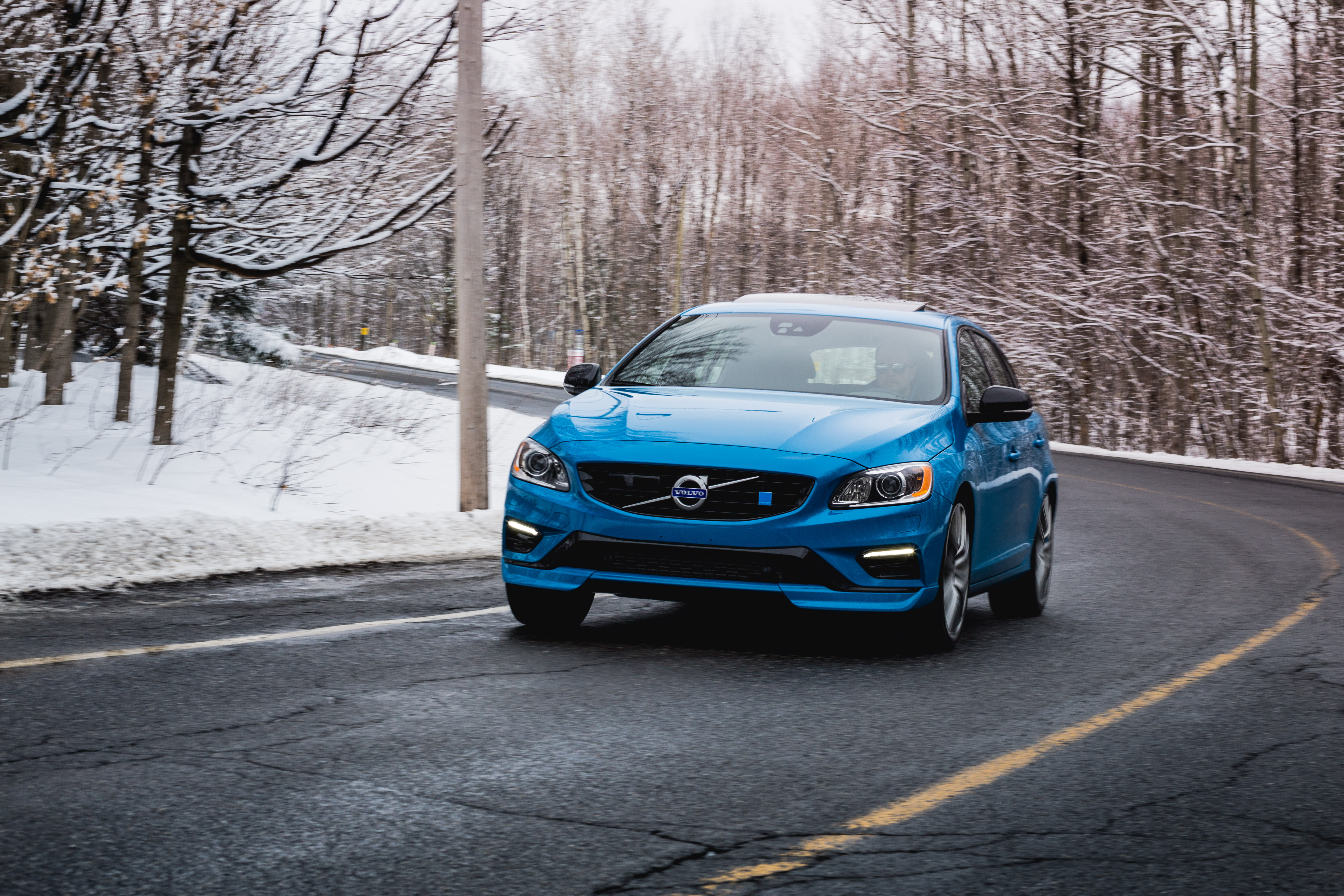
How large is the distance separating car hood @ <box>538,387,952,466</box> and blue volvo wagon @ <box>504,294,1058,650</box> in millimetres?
13

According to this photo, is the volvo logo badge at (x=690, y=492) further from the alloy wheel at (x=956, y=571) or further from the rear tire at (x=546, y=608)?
the alloy wheel at (x=956, y=571)

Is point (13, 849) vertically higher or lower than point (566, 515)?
lower

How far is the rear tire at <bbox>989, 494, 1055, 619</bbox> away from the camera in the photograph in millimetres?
9297

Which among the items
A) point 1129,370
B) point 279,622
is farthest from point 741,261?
point 279,622

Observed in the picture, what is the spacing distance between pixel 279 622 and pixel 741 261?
61364 millimetres

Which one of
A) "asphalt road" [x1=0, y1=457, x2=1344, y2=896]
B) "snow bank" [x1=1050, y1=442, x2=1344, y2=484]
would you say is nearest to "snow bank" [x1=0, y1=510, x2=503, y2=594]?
"asphalt road" [x1=0, y1=457, x2=1344, y2=896]

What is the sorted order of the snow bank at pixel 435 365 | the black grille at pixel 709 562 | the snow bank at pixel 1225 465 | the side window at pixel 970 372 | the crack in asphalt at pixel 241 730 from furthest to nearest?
the snow bank at pixel 435 365 < the snow bank at pixel 1225 465 < the side window at pixel 970 372 < the black grille at pixel 709 562 < the crack in asphalt at pixel 241 730

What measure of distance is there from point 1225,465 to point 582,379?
2175cm

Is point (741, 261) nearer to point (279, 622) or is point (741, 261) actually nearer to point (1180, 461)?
point (1180, 461)

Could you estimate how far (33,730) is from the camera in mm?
5148

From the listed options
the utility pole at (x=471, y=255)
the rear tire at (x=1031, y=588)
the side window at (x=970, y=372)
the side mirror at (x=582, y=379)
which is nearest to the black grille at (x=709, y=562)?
the side mirror at (x=582, y=379)

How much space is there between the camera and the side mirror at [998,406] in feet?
26.5

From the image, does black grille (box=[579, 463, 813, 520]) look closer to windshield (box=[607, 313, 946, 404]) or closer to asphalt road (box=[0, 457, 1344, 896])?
asphalt road (box=[0, 457, 1344, 896])

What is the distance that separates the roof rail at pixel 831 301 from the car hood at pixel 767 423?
1.21 metres
